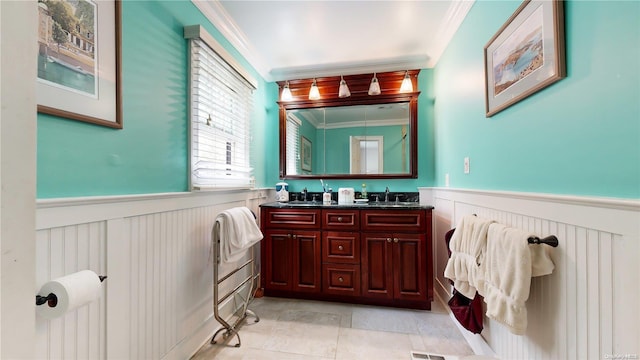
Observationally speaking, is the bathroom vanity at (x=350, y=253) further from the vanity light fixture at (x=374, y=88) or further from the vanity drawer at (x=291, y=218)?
the vanity light fixture at (x=374, y=88)

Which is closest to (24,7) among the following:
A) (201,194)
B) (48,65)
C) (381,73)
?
(48,65)

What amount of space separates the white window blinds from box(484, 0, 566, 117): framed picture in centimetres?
180

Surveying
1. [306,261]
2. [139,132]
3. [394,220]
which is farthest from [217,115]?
[394,220]

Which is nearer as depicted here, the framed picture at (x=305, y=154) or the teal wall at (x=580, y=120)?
the teal wall at (x=580, y=120)

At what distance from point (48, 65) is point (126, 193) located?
0.57 metres

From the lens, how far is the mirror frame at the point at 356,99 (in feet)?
8.64

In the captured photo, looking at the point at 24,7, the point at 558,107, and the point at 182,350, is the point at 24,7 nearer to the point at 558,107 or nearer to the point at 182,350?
the point at 558,107

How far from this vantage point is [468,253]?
1.33 metres

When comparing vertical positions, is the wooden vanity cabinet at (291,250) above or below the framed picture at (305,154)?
below

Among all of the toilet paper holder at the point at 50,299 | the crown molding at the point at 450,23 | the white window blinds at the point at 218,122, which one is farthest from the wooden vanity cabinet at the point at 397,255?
the toilet paper holder at the point at 50,299

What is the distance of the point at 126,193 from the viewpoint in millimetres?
1169

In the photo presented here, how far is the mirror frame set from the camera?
2635 mm

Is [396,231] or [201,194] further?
[396,231]

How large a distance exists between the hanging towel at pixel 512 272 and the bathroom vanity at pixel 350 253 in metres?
0.99
